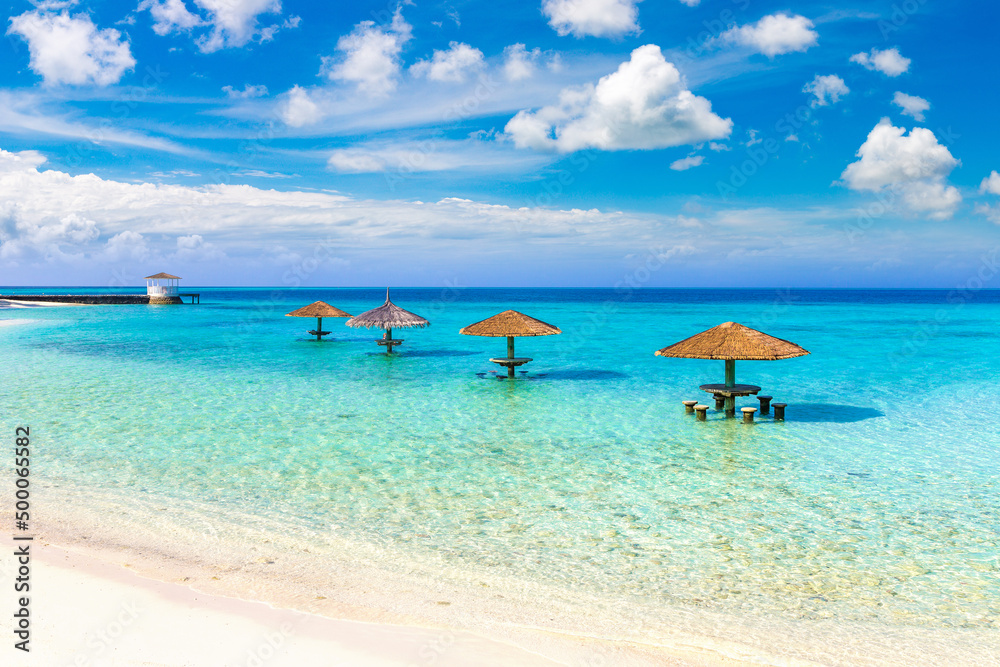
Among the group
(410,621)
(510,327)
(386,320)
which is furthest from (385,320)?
(410,621)

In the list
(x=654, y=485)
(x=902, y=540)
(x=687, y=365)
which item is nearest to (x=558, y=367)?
(x=687, y=365)

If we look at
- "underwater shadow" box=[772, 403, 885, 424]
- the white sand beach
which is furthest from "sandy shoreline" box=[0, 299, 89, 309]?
the white sand beach

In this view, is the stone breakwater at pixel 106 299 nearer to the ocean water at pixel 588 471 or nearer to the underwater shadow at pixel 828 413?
the ocean water at pixel 588 471

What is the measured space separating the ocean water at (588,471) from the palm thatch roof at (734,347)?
135 centimetres

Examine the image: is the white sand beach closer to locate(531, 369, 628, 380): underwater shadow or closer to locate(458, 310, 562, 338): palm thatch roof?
locate(458, 310, 562, 338): palm thatch roof

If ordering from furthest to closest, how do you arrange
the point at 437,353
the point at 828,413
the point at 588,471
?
1. the point at 437,353
2. the point at 828,413
3. the point at 588,471

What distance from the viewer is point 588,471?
9.61 meters

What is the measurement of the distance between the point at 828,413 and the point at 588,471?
7127 millimetres

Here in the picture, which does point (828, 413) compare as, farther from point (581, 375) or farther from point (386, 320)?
point (386, 320)

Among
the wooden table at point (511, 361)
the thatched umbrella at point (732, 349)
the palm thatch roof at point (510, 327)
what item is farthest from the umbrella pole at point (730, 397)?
the wooden table at point (511, 361)

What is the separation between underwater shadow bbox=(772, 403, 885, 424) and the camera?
43.7ft

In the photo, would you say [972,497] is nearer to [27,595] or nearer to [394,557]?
[394,557]

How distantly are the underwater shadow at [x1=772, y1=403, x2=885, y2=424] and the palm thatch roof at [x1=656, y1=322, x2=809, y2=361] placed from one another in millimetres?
1499

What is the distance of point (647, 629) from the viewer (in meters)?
5.21
